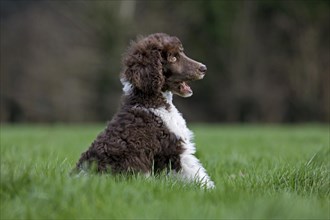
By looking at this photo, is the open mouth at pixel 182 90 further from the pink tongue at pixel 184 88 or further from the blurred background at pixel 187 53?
the blurred background at pixel 187 53

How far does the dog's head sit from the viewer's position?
5.80m

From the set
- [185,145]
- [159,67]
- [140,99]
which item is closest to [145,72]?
[159,67]

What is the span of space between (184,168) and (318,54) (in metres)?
30.1

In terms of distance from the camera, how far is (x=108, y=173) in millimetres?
5285

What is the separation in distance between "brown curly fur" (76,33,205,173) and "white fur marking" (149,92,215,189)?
5cm

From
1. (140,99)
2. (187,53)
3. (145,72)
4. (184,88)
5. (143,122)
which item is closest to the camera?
(143,122)

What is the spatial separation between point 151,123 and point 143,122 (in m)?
0.08

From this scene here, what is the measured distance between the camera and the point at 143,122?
5.65 m

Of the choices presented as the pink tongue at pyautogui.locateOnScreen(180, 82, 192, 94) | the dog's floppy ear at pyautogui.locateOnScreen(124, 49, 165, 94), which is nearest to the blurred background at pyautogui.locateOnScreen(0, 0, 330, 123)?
the pink tongue at pyautogui.locateOnScreen(180, 82, 192, 94)

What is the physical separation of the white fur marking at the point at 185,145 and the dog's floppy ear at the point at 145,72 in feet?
0.72

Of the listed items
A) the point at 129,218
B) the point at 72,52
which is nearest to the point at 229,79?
the point at 72,52

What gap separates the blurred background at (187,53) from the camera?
104ft

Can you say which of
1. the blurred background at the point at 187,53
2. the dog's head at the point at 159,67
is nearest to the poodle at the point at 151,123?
the dog's head at the point at 159,67

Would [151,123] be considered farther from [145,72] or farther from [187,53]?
[187,53]
